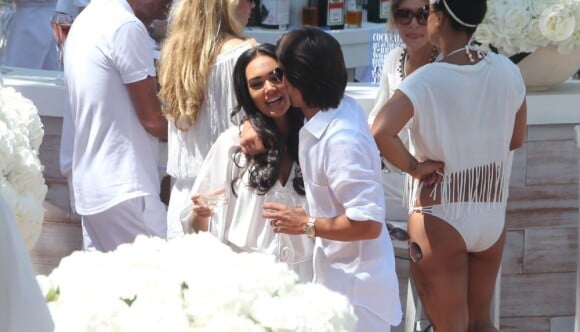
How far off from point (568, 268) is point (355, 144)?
1.87 m

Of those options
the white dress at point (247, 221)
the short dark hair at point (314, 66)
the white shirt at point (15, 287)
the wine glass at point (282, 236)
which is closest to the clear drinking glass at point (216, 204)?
the white dress at point (247, 221)

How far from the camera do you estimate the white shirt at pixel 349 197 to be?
2766 mm

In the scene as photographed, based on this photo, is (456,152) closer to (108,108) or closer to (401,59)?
(401,59)

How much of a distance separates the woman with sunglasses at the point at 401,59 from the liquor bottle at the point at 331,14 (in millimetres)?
2461

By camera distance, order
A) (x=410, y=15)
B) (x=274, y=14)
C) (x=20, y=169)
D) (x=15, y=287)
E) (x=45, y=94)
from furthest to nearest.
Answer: (x=274, y=14) → (x=45, y=94) → (x=410, y=15) → (x=20, y=169) → (x=15, y=287)

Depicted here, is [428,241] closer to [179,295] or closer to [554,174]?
[554,174]

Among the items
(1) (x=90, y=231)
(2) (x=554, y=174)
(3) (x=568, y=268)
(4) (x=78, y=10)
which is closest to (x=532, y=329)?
(3) (x=568, y=268)

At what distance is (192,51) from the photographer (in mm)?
3361

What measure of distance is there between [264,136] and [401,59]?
116cm

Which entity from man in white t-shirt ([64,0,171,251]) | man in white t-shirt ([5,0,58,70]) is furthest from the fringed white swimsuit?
man in white t-shirt ([5,0,58,70])

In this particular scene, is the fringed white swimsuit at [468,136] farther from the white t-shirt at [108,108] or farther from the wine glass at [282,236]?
the white t-shirt at [108,108]

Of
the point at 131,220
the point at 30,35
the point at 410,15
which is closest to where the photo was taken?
the point at 131,220

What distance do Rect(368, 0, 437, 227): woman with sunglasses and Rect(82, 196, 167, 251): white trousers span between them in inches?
31.6

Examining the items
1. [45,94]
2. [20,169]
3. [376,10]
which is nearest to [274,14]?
[376,10]
